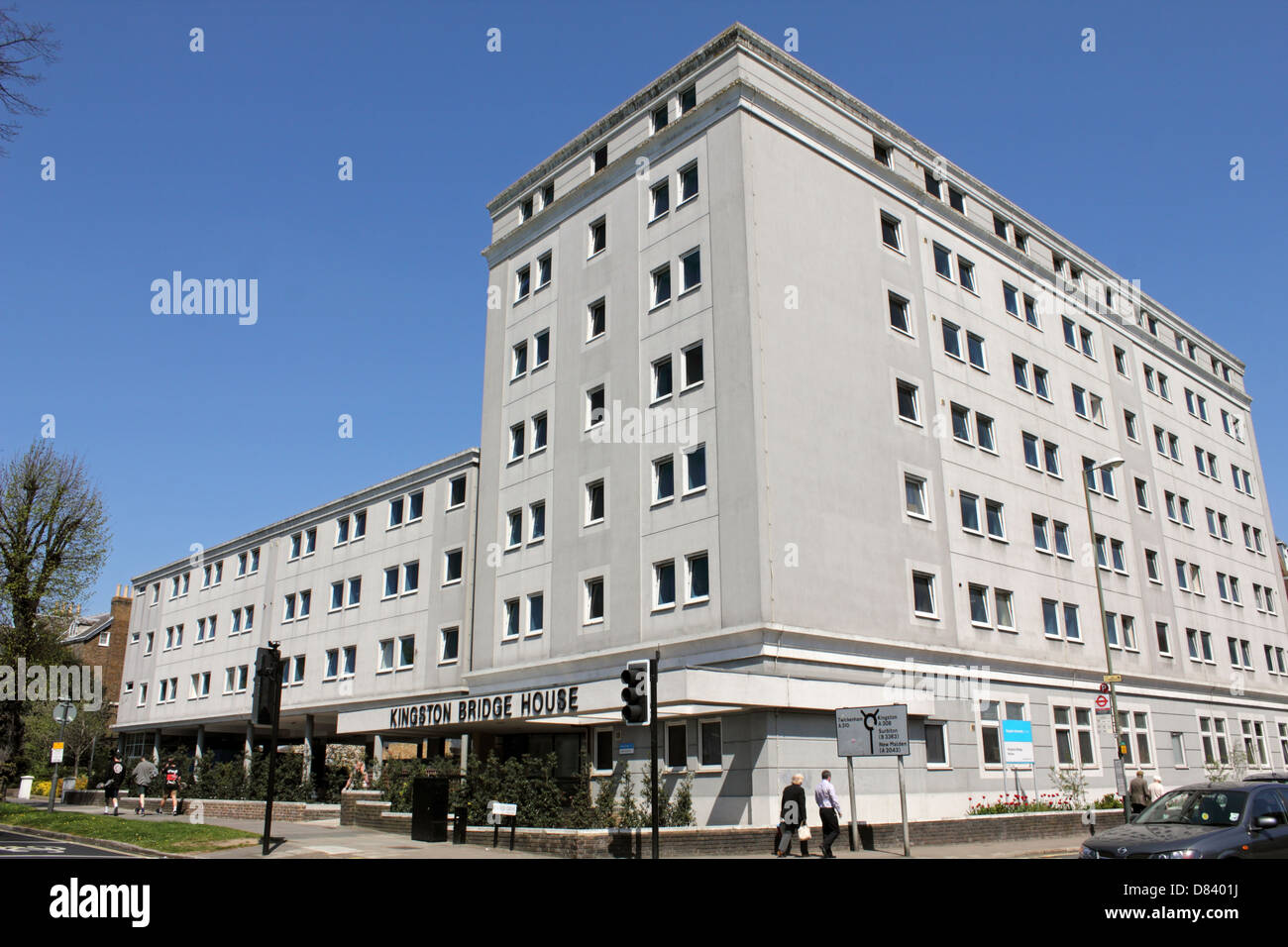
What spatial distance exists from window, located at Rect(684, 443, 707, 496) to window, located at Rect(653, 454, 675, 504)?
57 cm

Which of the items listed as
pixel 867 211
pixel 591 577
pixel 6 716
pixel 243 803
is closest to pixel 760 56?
pixel 867 211

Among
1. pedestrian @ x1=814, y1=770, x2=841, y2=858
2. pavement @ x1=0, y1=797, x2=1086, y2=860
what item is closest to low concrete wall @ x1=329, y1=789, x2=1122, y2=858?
pavement @ x1=0, y1=797, x2=1086, y2=860

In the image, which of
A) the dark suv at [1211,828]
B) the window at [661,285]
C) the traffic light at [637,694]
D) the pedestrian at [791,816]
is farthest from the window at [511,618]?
the dark suv at [1211,828]

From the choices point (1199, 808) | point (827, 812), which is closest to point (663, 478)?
point (827, 812)

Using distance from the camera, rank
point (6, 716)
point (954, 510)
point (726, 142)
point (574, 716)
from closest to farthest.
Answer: point (574, 716) < point (726, 142) < point (954, 510) < point (6, 716)

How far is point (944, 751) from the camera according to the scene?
93.9 ft

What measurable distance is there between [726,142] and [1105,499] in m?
22.9

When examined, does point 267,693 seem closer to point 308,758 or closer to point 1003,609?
point 1003,609

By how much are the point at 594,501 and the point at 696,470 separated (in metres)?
4.68

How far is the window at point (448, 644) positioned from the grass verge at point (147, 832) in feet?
41.7

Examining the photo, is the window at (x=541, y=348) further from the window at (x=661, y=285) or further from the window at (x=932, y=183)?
the window at (x=932, y=183)

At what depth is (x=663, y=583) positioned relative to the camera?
94.1 ft

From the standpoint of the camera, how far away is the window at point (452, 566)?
1534 inches
